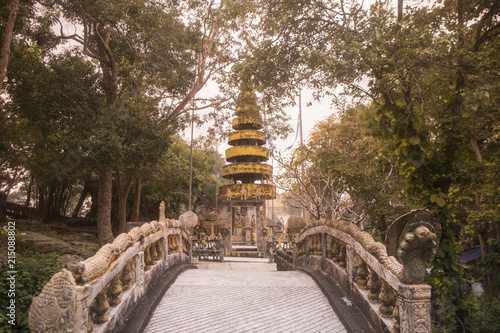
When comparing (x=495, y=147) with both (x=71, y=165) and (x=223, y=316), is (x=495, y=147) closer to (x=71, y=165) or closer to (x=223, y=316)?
(x=223, y=316)

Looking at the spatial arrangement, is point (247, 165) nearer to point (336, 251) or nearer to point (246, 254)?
point (246, 254)

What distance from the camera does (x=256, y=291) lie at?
18.8 ft

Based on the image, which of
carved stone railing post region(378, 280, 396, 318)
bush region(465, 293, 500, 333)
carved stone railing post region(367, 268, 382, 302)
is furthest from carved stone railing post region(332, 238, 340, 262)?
carved stone railing post region(378, 280, 396, 318)

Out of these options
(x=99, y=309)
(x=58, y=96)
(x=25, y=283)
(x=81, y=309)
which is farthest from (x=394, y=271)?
(x=58, y=96)

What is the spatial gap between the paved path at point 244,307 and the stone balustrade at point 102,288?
0.48m

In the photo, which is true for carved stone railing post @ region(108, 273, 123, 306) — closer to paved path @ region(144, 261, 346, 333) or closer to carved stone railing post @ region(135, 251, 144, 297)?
paved path @ region(144, 261, 346, 333)

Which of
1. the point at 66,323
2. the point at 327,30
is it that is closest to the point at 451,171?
the point at 327,30

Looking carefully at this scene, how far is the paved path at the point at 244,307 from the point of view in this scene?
438 centimetres

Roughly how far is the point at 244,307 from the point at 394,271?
8.10 ft

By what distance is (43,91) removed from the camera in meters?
10.7

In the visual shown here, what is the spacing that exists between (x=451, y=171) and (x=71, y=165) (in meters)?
13.0

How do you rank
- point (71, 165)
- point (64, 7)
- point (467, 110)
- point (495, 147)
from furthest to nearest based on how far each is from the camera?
point (71, 165) < point (64, 7) < point (495, 147) < point (467, 110)

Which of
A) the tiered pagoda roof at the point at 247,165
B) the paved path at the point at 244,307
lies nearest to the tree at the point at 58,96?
the paved path at the point at 244,307

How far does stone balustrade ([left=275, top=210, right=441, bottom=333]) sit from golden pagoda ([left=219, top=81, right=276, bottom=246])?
68.8ft
